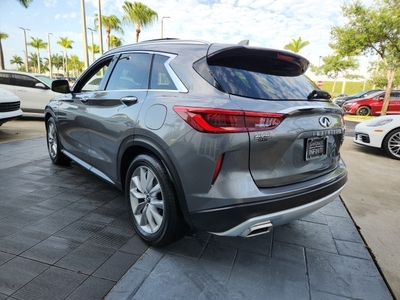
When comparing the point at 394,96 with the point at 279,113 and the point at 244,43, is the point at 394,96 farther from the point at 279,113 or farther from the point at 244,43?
the point at 279,113

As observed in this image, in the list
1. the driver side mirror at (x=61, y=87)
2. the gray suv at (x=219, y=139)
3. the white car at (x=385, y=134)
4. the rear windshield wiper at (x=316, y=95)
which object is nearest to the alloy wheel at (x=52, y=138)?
the driver side mirror at (x=61, y=87)

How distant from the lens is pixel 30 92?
9.37 m

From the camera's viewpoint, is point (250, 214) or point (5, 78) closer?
point (250, 214)

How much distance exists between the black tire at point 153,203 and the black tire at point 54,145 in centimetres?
236

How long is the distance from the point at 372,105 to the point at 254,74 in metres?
15.6

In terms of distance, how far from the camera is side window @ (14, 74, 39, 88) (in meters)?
9.36

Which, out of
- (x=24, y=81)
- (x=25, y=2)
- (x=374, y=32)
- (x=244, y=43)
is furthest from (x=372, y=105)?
(x=25, y=2)

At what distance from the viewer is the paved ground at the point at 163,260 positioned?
1856mm

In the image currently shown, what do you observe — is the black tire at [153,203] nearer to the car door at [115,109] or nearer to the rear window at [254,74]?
the car door at [115,109]

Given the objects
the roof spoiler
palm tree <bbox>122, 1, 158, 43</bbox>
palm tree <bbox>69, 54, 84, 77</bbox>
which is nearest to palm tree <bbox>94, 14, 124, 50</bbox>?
palm tree <bbox>122, 1, 158, 43</bbox>

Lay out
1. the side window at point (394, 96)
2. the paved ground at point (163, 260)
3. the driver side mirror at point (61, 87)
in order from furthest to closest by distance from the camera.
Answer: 1. the side window at point (394, 96)
2. the driver side mirror at point (61, 87)
3. the paved ground at point (163, 260)

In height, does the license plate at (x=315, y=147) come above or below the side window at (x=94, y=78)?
below

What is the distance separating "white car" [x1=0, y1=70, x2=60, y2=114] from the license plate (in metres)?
9.62

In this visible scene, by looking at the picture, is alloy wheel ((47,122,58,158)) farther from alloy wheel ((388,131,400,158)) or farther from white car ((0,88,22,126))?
alloy wheel ((388,131,400,158))
